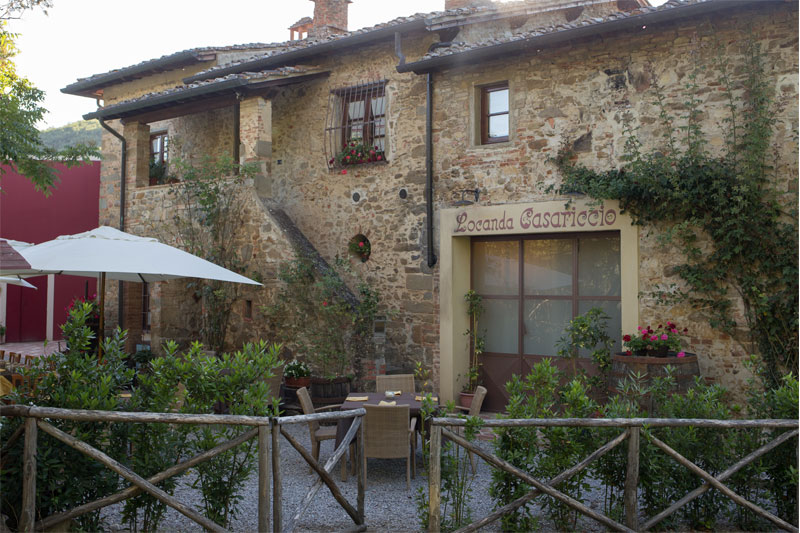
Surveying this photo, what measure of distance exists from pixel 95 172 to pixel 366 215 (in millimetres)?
9221

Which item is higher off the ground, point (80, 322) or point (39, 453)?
point (80, 322)

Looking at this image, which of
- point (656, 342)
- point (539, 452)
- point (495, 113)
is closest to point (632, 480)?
point (539, 452)

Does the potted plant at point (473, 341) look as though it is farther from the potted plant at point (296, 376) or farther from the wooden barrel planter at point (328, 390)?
the potted plant at point (296, 376)

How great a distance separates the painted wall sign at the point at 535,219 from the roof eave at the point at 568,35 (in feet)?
6.25

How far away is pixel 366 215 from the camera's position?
9.79m

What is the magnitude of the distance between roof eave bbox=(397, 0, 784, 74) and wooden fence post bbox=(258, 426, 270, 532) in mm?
5845

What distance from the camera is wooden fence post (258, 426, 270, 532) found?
4004 millimetres

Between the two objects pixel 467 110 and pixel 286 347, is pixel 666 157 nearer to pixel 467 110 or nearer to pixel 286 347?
pixel 467 110

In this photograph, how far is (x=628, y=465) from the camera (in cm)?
436

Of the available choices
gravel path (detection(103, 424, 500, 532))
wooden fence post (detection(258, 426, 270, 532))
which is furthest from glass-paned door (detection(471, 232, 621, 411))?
wooden fence post (detection(258, 426, 270, 532))

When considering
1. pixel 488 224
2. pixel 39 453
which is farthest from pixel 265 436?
pixel 488 224

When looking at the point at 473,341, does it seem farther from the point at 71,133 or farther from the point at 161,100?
the point at 71,133

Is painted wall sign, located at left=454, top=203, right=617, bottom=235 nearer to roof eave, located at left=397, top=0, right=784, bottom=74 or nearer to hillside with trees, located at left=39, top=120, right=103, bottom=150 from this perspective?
roof eave, located at left=397, top=0, right=784, bottom=74

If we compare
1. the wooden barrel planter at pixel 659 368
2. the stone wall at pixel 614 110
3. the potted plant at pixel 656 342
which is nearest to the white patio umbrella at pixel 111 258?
the stone wall at pixel 614 110
